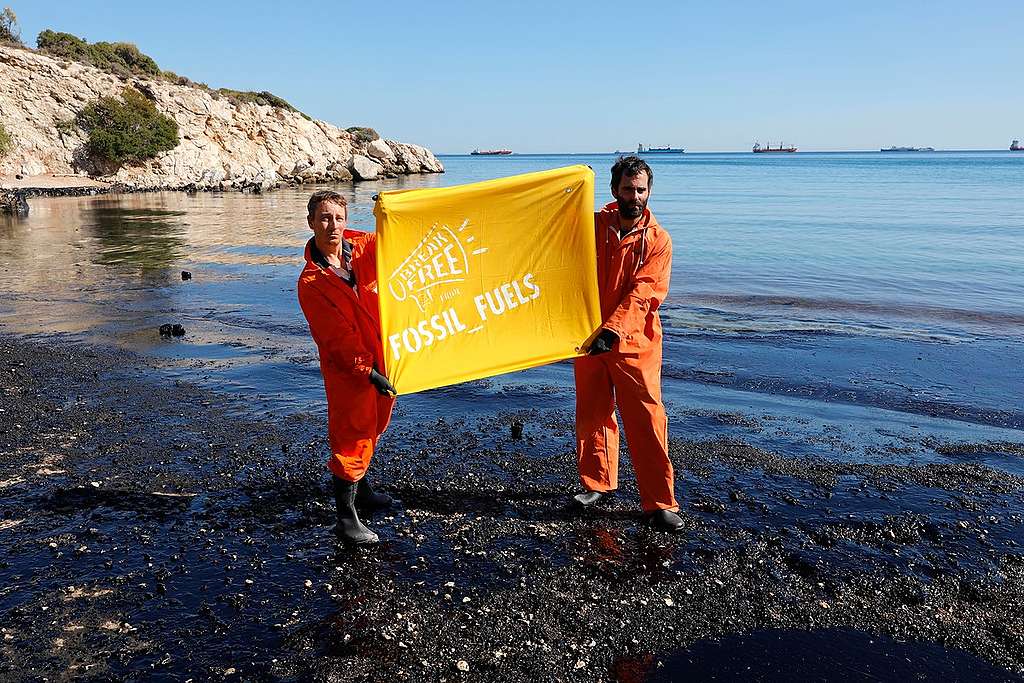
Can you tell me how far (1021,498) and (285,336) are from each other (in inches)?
379

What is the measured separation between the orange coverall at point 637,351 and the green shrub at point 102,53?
80.9 meters

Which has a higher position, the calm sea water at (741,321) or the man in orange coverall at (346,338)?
the man in orange coverall at (346,338)

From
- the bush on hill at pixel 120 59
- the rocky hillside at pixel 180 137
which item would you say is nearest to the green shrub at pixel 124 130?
the rocky hillside at pixel 180 137

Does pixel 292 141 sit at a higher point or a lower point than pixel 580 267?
higher

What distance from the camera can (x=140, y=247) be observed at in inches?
889

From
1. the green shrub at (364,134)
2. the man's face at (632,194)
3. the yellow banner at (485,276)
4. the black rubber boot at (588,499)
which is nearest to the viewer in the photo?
the yellow banner at (485,276)

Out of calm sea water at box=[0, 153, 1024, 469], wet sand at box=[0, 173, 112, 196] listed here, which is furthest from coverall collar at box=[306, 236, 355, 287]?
wet sand at box=[0, 173, 112, 196]

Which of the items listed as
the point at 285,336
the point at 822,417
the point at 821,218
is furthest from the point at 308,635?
the point at 821,218

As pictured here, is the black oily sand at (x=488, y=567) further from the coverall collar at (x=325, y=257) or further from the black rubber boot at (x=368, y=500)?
the coverall collar at (x=325, y=257)

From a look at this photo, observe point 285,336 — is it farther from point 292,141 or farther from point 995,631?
point 292,141

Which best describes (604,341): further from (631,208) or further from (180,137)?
(180,137)

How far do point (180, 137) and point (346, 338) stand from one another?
71.6 m

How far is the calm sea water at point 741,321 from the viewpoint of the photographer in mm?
7973

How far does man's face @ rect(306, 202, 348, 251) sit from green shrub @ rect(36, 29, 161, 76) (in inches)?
3167
